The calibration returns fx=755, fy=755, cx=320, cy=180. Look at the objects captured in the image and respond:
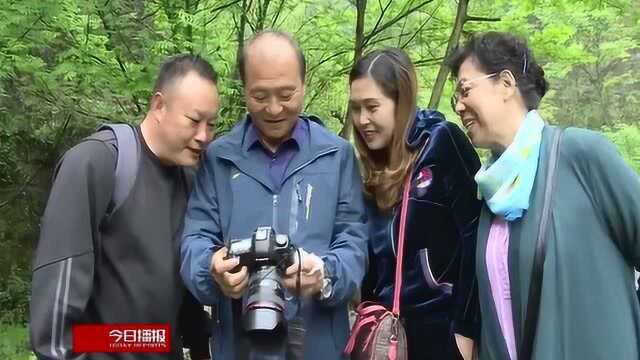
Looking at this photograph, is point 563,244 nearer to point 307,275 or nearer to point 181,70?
point 307,275

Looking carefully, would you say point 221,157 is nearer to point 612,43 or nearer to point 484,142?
point 484,142

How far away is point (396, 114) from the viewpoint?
302 cm

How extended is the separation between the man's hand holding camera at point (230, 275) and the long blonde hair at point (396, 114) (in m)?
0.89

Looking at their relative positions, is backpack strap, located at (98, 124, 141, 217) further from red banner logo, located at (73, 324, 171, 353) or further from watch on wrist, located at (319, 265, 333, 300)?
watch on wrist, located at (319, 265, 333, 300)

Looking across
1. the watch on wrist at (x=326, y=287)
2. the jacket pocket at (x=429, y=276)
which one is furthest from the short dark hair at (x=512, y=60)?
the watch on wrist at (x=326, y=287)

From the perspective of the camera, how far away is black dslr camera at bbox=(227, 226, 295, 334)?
215cm

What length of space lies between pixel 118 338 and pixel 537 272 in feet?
4.70

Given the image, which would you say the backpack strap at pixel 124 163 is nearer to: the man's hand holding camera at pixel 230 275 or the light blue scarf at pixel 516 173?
the man's hand holding camera at pixel 230 275

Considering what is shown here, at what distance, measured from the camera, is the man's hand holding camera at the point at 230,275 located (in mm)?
2303

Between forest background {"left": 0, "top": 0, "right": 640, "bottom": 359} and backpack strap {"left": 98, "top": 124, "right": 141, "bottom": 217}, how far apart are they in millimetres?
3455

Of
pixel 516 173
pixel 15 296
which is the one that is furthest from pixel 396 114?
pixel 15 296

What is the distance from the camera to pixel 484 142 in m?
2.70

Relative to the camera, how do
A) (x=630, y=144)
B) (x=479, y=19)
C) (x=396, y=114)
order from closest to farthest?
1. (x=396, y=114)
2. (x=479, y=19)
3. (x=630, y=144)

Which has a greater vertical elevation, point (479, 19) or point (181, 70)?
point (479, 19)
